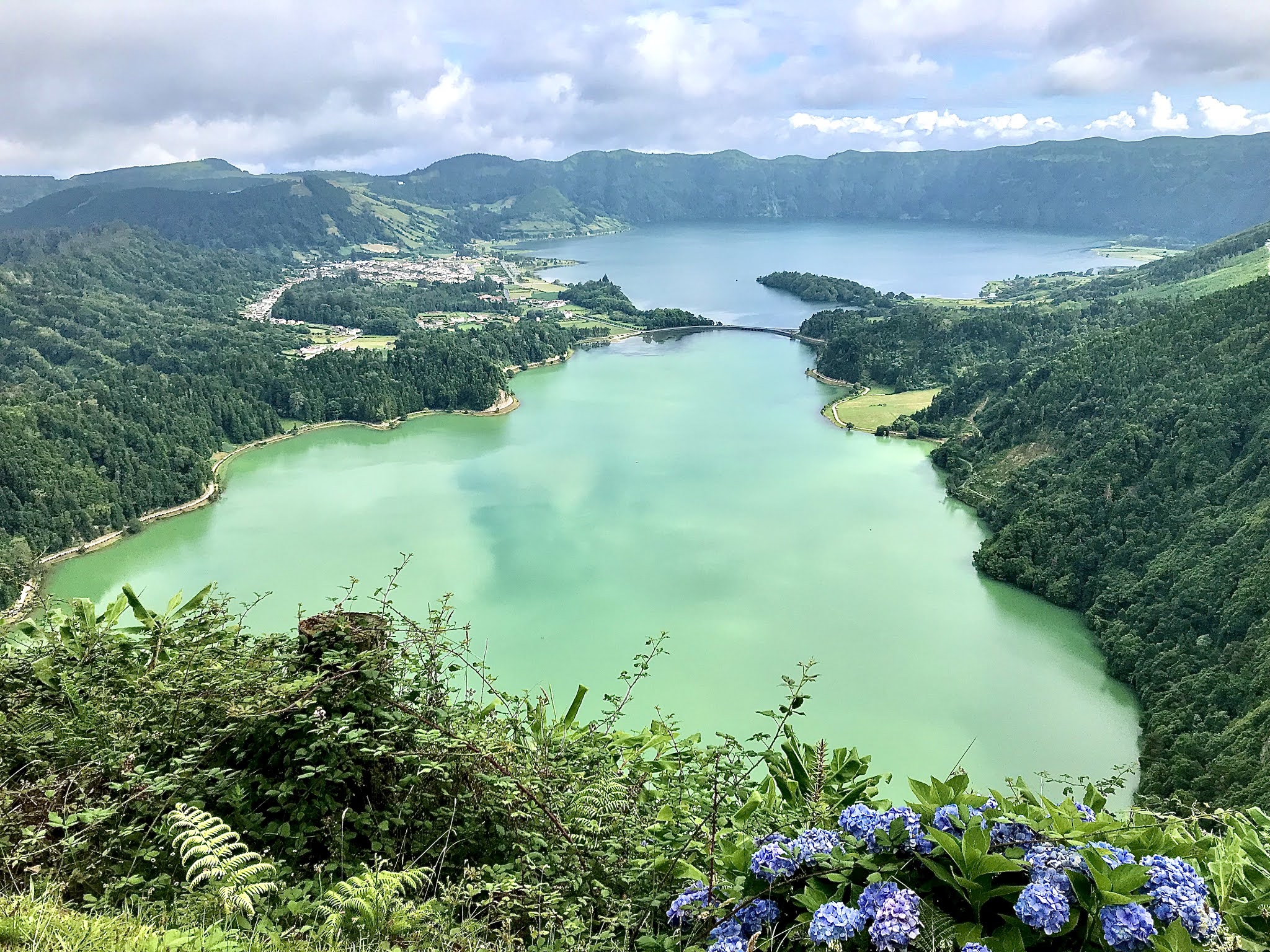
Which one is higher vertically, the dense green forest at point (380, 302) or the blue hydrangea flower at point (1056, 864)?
the blue hydrangea flower at point (1056, 864)

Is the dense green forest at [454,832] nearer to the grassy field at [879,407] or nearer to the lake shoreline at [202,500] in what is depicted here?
the lake shoreline at [202,500]

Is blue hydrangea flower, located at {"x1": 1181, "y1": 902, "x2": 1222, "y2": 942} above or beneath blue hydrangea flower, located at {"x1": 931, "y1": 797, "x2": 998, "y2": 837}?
beneath

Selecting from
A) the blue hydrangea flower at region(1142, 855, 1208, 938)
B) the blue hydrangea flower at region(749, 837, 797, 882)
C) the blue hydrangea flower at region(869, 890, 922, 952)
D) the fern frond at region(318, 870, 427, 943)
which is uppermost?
the blue hydrangea flower at region(1142, 855, 1208, 938)

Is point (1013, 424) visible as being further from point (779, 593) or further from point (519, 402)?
point (519, 402)

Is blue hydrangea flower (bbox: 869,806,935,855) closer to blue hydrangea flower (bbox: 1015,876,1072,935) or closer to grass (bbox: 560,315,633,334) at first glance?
blue hydrangea flower (bbox: 1015,876,1072,935)

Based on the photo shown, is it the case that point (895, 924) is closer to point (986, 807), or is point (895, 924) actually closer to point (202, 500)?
point (986, 807)

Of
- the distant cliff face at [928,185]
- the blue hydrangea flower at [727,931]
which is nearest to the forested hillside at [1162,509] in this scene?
the blue hydrangea flower at [727,931]

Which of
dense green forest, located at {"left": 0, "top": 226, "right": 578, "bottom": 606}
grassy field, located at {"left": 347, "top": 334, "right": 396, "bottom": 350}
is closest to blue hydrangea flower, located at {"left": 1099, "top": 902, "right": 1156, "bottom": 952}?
dense green forest, located at {"left": 0, "top": 226, "right": 578, "bottom": 606}
